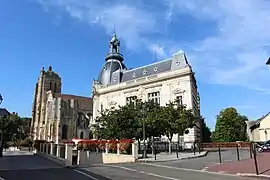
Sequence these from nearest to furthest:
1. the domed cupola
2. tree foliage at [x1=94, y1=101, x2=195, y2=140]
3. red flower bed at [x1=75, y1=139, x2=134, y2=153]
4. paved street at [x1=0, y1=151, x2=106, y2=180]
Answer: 1. paved street at [x1=0, y1=151, x2=106, y2=180]
2. red flower bed at [x1=75, y1=139, x2=134, y2=153]
3. tree foliage at [x1=94, y1=101, x2=195, y2=140]
4. the domed cupola

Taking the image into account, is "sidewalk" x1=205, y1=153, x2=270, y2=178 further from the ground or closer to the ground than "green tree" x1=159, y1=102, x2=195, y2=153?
closer to the ground

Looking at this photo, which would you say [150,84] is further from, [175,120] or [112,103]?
[175,120]

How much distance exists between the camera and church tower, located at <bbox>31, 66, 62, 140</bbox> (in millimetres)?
112438

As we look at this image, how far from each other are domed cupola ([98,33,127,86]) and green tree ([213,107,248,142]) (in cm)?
2639

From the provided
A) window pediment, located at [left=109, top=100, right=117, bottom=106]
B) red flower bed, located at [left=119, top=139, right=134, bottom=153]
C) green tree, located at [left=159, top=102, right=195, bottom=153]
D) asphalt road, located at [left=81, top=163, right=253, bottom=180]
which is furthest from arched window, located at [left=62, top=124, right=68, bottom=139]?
asphalt road, located at [left=81, top=163, right=253, bottom=180]

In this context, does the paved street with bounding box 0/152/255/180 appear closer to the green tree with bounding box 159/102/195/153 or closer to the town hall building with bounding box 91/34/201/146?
the green tree with bounding box 159/102/195/153

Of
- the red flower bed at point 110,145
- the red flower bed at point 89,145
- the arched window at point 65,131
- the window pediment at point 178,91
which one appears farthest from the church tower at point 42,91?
the red flower bed at point 110,145

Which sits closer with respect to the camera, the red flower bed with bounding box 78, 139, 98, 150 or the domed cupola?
the red flower bed with bounding box 78, 139, 98, 150

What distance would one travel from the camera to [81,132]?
101000mm

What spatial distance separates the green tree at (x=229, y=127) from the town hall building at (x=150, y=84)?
22.7 ft

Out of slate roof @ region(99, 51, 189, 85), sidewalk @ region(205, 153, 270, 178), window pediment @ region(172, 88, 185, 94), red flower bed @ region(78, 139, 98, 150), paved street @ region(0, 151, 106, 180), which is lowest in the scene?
paved street @ region(0, 151, 106, 180)

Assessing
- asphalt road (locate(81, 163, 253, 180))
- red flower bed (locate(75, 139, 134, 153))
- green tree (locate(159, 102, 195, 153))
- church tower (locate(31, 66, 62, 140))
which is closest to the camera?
asphalt road (locate(81, 163, 253, 180))

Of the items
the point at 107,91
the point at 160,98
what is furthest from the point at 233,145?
the point at 107,91

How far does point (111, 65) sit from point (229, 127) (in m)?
32.4
